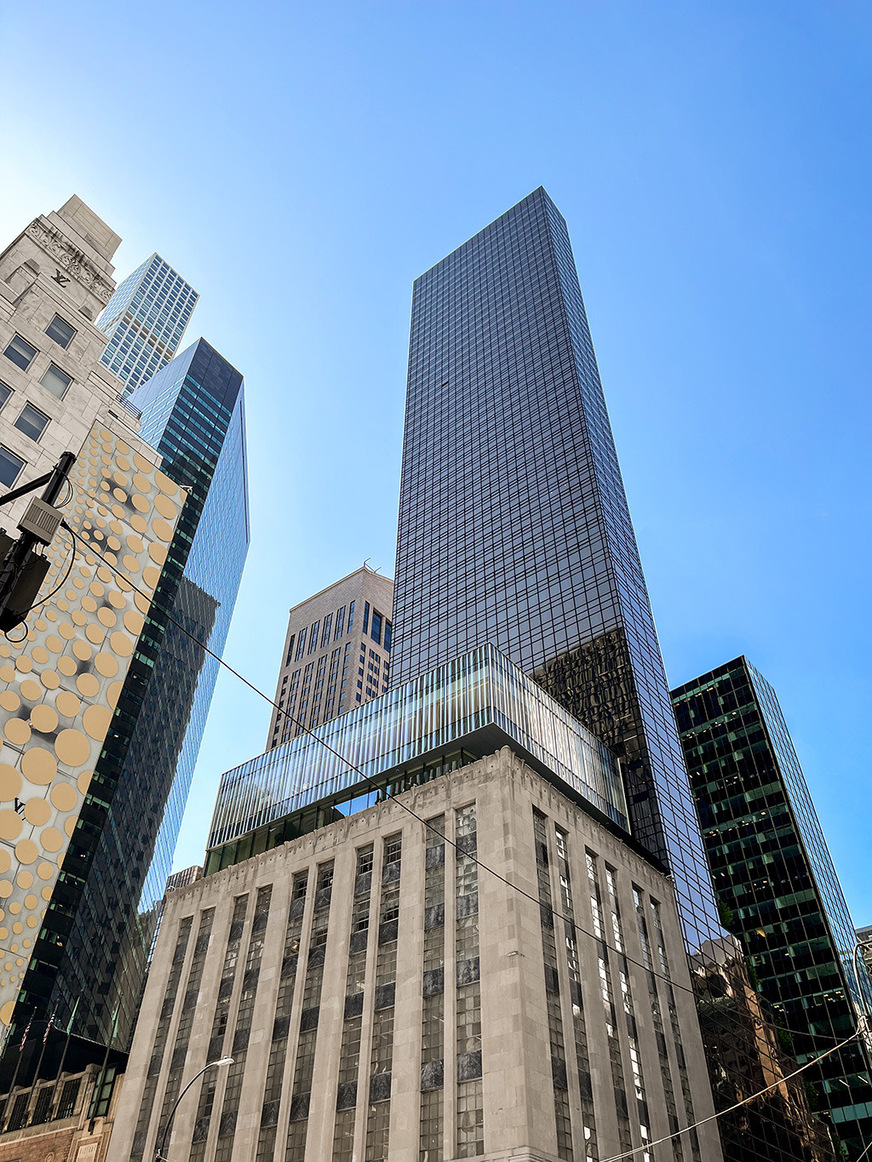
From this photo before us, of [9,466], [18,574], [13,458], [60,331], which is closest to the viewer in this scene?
[18,574]

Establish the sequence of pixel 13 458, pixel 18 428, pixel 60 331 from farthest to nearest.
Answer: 1. pixel 60 331
2. pixel 18 428
3. pixel 13 458

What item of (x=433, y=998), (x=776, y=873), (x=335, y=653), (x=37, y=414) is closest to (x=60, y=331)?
(x=37, y=414)

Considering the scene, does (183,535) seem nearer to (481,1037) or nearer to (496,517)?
(496,517)

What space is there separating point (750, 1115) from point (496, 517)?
6895cm

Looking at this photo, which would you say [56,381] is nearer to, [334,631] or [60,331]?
[60,331]

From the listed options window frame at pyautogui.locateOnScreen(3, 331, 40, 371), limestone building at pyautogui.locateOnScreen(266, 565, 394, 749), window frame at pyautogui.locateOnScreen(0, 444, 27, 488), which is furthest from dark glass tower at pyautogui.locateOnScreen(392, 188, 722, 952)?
window frame at pyautogui.locateOnScreen(3, 331, 40, 371)

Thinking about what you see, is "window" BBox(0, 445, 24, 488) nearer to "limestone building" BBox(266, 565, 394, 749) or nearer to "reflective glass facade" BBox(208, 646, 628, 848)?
"reflective glass facade" BBox(208, 646, 628, 848)

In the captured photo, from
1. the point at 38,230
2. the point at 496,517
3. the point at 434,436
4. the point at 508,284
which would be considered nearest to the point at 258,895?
the point at 38,230

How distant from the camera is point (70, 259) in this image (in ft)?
153

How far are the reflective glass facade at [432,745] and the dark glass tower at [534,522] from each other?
8.00m

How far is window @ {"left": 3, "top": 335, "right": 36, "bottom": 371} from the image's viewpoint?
37938mm

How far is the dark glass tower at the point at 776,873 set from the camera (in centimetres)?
9081

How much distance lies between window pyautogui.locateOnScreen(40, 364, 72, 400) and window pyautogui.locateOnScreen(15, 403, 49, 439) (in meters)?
1.81

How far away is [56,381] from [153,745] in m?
104
